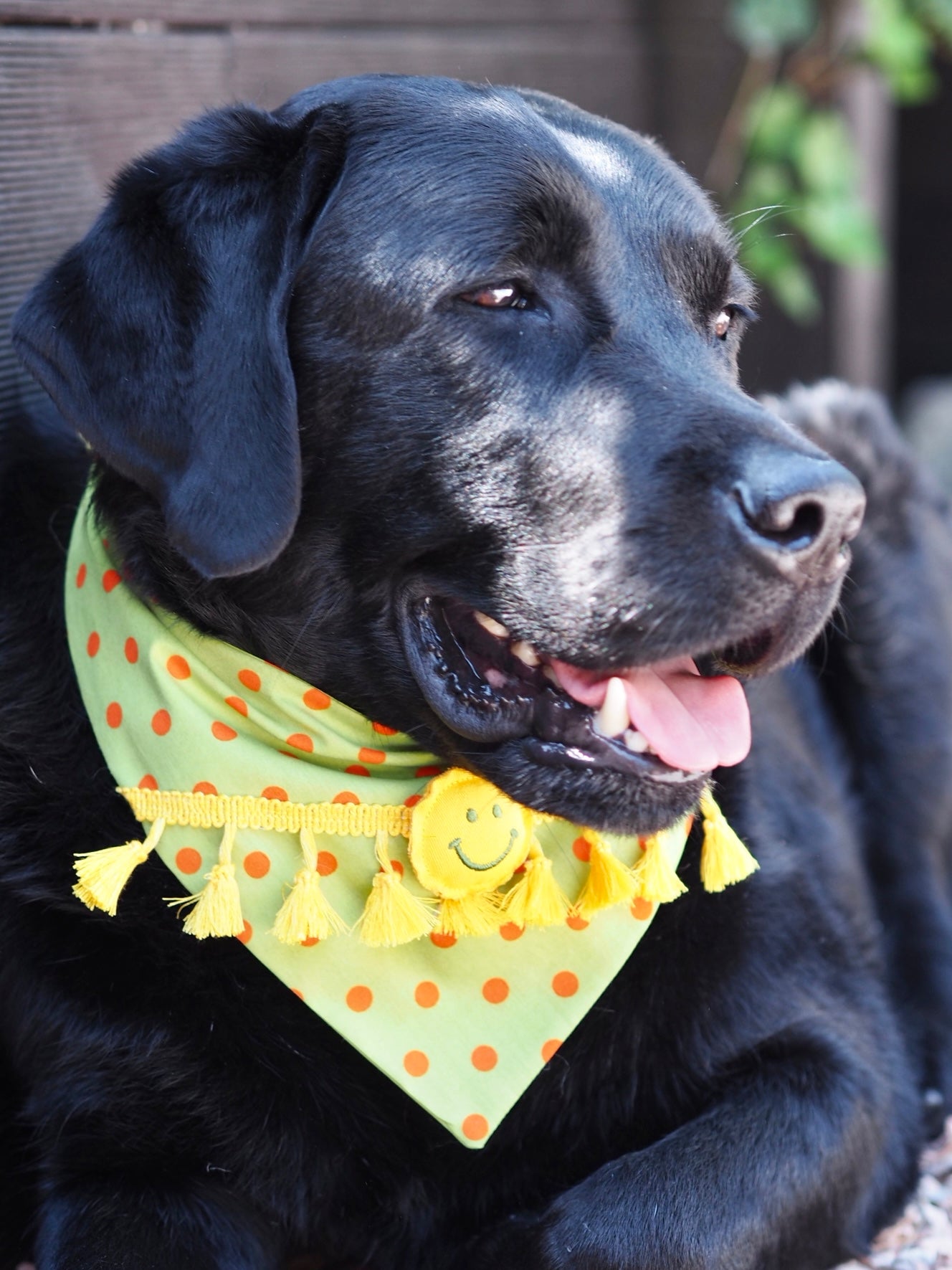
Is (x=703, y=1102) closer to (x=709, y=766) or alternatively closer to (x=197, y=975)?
(x=709, y=766)

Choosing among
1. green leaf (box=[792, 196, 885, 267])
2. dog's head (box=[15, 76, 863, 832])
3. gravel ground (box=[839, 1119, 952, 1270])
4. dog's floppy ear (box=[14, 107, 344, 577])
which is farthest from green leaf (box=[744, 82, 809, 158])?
gravel ground (box=[839, 1119, 952, 1270])

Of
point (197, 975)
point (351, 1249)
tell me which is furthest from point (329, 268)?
point (351, 1249)

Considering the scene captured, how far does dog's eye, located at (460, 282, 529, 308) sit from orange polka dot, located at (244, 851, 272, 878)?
0.82m

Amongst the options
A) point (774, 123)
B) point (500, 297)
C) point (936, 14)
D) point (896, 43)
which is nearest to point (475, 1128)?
point (500, 297)

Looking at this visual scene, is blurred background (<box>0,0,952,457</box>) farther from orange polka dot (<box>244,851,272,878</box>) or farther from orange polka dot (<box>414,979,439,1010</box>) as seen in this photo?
orange polka dot (<box>414,979,439,1010</box>)

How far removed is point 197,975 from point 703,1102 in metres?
0.75

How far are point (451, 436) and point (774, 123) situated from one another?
3.84m

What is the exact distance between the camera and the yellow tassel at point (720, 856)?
2.13 metres

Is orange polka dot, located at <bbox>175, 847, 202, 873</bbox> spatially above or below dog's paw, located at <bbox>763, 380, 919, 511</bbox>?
above

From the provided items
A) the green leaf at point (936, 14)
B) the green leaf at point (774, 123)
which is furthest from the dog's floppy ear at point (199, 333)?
the green leaf at point (936, 14)

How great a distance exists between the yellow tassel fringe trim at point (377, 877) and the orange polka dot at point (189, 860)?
3 centimetres

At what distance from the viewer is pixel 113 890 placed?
196cm

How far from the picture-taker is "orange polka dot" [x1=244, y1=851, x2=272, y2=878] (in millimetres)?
2074

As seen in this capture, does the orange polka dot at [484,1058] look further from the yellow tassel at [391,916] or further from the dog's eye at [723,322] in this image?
the dog's eye at [723,322]
